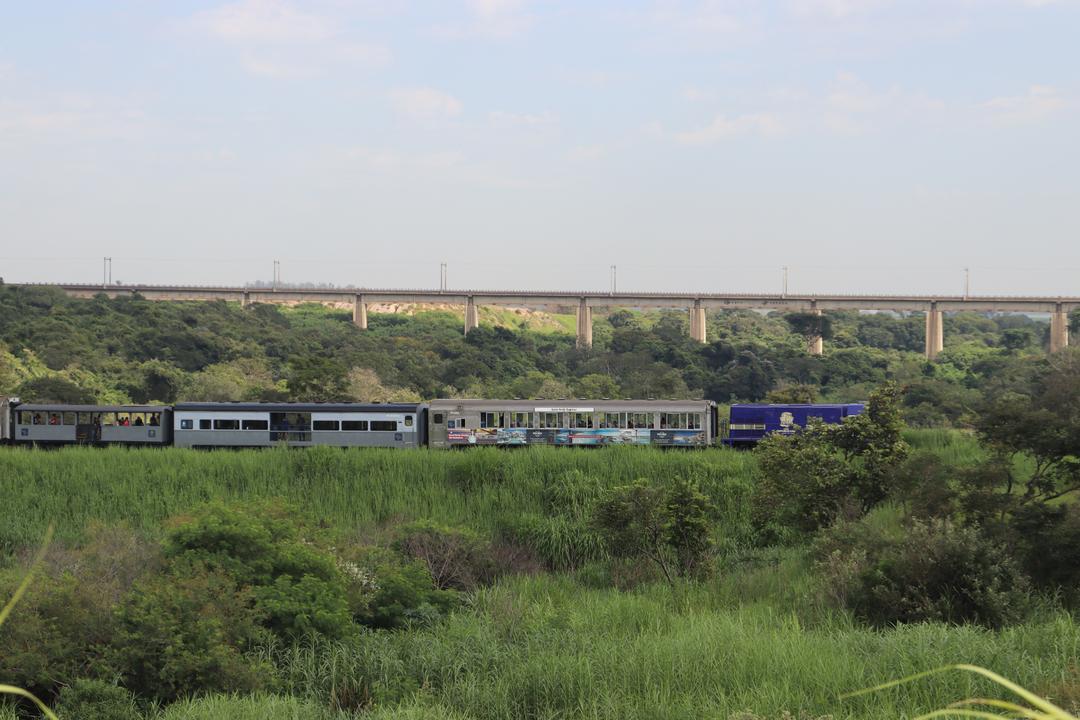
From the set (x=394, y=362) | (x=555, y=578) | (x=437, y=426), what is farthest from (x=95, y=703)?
(x=394, y=362)

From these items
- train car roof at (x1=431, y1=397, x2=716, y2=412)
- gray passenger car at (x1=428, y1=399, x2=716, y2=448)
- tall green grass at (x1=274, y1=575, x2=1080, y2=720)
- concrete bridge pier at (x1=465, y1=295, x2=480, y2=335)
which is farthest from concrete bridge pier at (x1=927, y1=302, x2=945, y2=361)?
tall green grass at (x1=274, y1=575, x2=1080, y2=720)

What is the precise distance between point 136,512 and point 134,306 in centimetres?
5224

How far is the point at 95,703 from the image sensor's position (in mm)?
11688

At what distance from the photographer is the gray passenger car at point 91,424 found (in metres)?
34.1

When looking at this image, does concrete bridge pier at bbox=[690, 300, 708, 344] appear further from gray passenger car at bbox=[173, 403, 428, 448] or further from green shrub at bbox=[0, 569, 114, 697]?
green shrub at bbox=[0, 569, 114, 697]

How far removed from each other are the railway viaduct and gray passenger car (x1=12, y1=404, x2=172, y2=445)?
49.8 metres

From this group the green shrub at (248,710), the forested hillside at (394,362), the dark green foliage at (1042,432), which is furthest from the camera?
the forested hillside at (394,362)

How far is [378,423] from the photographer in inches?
1304

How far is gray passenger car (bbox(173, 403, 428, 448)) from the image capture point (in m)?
33.0

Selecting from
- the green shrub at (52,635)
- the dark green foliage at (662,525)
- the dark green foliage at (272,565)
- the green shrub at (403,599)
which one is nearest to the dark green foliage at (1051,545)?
the dark green foliage at (662,525)

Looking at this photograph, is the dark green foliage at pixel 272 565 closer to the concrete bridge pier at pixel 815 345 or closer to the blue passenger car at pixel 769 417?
the blue passenger car at pixel 769 417

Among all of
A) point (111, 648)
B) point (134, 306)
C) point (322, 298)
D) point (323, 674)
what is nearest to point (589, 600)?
point (323, 674)

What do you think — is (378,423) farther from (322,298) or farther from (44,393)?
(322,298)

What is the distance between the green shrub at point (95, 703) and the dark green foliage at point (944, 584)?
35.4 feet
